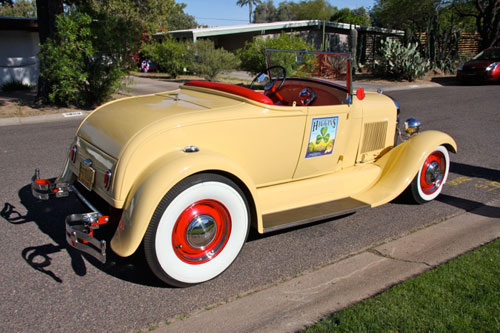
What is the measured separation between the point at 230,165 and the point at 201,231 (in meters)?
0.52

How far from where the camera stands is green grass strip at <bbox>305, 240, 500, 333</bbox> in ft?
7.51

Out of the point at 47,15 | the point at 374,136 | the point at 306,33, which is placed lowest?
the point at 374,136

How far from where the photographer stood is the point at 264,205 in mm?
3258

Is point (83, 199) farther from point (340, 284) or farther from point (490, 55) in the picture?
point (490, 55)

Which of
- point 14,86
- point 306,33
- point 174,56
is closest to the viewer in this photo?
point 14,86

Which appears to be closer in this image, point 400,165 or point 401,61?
point 400,165

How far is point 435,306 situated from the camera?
2480 millimetres

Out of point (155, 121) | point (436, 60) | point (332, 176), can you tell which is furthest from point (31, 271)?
point (436, 60)

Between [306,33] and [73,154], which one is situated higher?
[306,33]

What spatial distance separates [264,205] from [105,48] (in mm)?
8269

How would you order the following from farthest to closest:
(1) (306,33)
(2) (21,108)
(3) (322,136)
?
(1) (306,33) → (2) (21,108) → (3) (322,136)

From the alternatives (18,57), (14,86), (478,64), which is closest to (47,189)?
(14,86)

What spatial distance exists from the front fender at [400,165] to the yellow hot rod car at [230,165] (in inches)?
0.4

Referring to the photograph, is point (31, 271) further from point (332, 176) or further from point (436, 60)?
point (436, 60)
